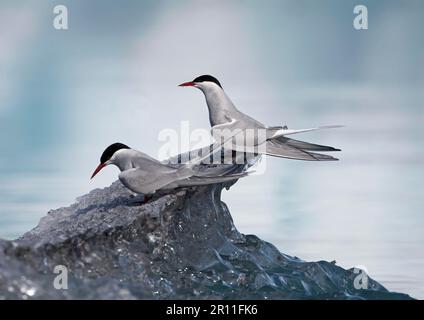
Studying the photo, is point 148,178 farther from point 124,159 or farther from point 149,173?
point 124,159

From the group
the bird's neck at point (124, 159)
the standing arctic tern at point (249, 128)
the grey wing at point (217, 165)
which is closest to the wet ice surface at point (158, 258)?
the grey wing at point (217, 165)

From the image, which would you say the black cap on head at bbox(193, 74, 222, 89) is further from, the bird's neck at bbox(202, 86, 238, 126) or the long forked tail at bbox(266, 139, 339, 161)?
the long forked tail at bbox(266, 139, 339, 161)

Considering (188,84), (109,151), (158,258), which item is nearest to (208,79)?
(188,84)

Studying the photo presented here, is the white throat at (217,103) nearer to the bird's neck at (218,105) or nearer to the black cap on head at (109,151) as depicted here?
the bird's neck at (218,105)

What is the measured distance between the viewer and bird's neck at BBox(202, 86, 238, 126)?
454 cm

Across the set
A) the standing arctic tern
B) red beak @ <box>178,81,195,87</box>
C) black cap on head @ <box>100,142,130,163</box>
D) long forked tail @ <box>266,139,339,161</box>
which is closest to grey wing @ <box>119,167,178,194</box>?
black cap on head @ <box>100,142,130,163</box>

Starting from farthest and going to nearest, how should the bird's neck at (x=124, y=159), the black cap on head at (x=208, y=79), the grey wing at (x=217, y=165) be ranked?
the black cap on head at (x=208, y=79) → the grey wing at (x=217, y=165) → the bird's neck at (x=124, y=159)

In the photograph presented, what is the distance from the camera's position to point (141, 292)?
11.2ft

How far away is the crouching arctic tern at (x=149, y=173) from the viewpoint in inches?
154

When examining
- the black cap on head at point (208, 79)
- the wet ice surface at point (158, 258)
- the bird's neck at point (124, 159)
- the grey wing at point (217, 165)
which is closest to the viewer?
the wet ice surface at point (158, 258)
